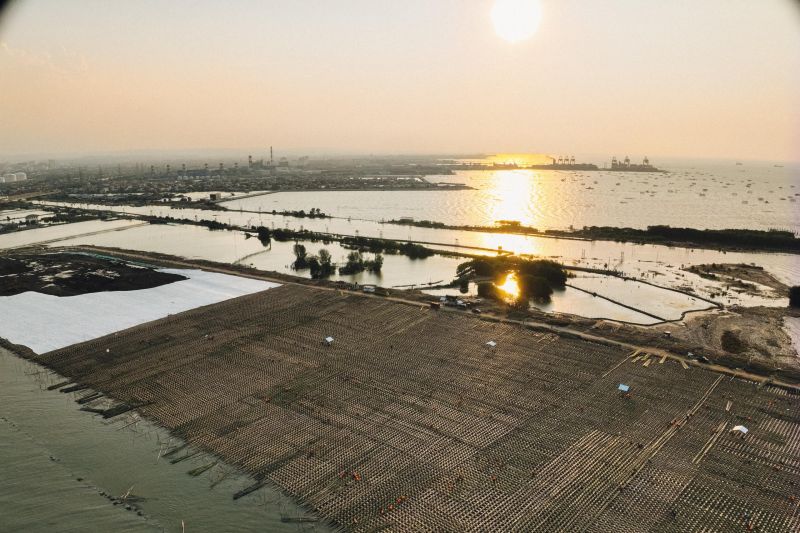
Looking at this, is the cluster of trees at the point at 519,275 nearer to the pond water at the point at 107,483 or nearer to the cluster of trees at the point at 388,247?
the cluster of trees at the point at 388,247

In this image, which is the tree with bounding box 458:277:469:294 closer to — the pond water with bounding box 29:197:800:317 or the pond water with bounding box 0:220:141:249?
the pond water with bounding box 29:197:800:317

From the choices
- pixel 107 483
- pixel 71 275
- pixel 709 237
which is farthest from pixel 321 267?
pixel 709 237

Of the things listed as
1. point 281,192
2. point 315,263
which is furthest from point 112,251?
point 281,192

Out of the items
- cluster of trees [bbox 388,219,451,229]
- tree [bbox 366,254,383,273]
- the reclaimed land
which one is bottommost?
the reclaimed land

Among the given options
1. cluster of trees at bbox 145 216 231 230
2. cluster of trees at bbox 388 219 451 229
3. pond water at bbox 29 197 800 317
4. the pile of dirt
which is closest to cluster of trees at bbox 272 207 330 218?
pond water at bbox 29 197 800 317

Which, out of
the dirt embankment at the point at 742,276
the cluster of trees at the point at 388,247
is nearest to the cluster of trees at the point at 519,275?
the cluster of trees at the point at 388,247

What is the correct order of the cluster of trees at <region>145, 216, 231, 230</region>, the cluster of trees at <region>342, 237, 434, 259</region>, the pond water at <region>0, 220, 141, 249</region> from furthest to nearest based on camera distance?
the cluster of trees at <region>145, 216, 231, 230</region>, the pond water at <region>0, 220, 141, 249</region>, the cluster of trees at <region>342, 237, 434, 259</region>

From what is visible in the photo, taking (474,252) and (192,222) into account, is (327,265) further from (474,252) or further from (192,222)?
(192,222)
